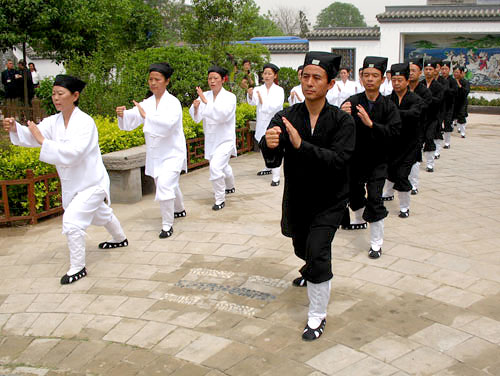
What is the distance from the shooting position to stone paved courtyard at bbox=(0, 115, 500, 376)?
381 cm

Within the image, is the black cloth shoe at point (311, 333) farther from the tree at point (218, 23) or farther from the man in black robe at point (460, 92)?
the tree at point (218, 23)

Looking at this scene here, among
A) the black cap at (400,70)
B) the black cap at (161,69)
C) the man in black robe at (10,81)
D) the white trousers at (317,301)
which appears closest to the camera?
the white trousers at (317,301)

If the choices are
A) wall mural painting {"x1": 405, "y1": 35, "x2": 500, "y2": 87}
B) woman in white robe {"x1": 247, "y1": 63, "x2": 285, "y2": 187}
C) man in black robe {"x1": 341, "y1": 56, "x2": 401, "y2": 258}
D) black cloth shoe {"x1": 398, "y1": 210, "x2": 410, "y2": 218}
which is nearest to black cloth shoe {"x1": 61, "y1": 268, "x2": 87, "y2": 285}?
man in black robe {"x1": 341, "y1": 56, "x2": 401, "y2": 258}

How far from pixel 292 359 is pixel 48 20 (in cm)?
1299

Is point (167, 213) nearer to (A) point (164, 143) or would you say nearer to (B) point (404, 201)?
(A) point (164, 143)

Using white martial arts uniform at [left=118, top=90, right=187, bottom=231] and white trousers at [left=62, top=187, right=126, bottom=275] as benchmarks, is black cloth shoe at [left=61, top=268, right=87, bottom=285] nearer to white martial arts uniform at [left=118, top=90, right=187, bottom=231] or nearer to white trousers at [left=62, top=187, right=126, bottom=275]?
white trousers at [left=62, top=187, right=126, bottom=275]

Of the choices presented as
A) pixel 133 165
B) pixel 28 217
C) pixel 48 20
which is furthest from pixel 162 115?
pixel 48 20

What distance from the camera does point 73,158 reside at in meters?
5.14

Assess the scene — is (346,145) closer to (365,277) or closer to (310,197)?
(310,197)

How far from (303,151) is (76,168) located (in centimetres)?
250

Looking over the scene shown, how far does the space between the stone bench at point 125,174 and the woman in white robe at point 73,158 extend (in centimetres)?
229

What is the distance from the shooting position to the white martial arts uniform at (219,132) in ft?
25.1

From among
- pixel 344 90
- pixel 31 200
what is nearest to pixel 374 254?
pixel 31 200

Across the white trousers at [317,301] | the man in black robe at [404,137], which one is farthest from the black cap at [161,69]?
the white trousers at [317,301]
